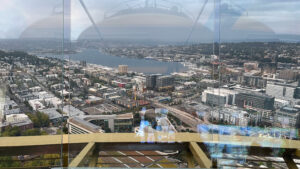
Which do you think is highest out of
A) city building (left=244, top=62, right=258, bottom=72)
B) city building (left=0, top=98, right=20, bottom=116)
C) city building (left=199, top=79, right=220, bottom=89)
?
city building (left=244, top=62, right=258, bottom=72)

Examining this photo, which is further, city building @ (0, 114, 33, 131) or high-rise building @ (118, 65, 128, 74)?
high-rise building @ (118, 65, 128, 74)

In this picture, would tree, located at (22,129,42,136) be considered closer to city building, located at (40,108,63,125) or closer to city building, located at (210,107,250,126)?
city building, located at (40,108,63,125)

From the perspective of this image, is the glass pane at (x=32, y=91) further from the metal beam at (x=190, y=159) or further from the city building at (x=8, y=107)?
the metal beam at (x=190, y=159)

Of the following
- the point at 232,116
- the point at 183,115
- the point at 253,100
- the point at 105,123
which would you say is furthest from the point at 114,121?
the point at 253,100

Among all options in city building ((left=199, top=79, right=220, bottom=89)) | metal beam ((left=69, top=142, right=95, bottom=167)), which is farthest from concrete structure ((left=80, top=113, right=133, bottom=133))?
city building ((left=199, top=79, right=220, bottom=89))

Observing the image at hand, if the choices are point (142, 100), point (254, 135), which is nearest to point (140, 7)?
point (142, 100)

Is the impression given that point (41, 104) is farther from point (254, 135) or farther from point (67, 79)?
point (254, 135)

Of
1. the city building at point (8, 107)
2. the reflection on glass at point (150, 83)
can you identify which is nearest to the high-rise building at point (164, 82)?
the reflection on glass at point (150, 83)
